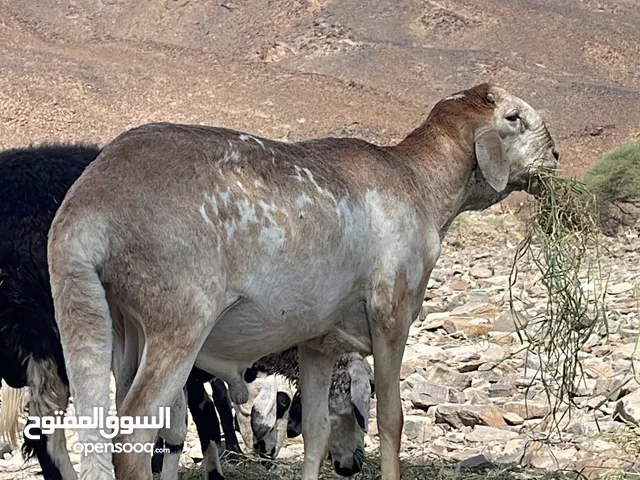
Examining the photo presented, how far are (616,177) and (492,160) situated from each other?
813 inches

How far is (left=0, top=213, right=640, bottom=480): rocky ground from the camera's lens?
7941 millimetres

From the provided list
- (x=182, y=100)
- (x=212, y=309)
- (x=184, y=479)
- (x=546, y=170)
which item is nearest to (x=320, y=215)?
(x=212, y=309)

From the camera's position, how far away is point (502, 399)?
10.1 meters

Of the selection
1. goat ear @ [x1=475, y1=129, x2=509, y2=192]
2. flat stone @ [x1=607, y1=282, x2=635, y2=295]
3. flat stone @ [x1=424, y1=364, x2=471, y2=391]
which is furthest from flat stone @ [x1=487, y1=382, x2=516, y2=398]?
flat stone @ [x1=607, y1=282, x2=635, y2=295]

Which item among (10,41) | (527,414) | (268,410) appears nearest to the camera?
(268,410)

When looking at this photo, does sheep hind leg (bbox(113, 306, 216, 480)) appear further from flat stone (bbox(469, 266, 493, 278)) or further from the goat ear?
flat stone (bbox(469, 266, 493, 278))

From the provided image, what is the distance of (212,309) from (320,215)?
86 centimetres

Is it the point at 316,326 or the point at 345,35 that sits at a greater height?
the point at 345,35

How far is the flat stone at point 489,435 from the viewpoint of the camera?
8.66 metres

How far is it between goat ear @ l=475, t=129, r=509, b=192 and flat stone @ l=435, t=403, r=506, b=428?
3.00 m

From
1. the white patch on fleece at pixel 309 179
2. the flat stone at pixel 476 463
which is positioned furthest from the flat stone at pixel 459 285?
the white patch on fleece at pixel 309 179

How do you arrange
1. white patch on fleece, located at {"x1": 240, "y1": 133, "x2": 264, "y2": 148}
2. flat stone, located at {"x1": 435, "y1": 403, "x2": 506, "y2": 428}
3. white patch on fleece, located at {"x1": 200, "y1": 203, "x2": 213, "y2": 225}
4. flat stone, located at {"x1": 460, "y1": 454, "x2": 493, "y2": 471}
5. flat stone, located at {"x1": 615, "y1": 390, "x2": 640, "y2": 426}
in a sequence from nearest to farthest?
1. white patch on fleece, located at {"x1": 200, "y1": 203, "x2": 213, "y2": 225}
2. white patch on fleece, located at {"x1": 240, "y1": 133, "x2": 264, "y2": 148}
3. flat stone, located at {"x1": 460, "y1": 454, "x2": 493, "y2": 471}
4. flat stone, located at {"x1": 615, "y1": 390, "x2": 640, "y2": 426}
5. flat stone, located at {"x1": 435, "y1": 403, "x2": 506, "y2": 428}

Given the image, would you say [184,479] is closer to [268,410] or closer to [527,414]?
[268,410]

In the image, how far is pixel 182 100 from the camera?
43.7m
